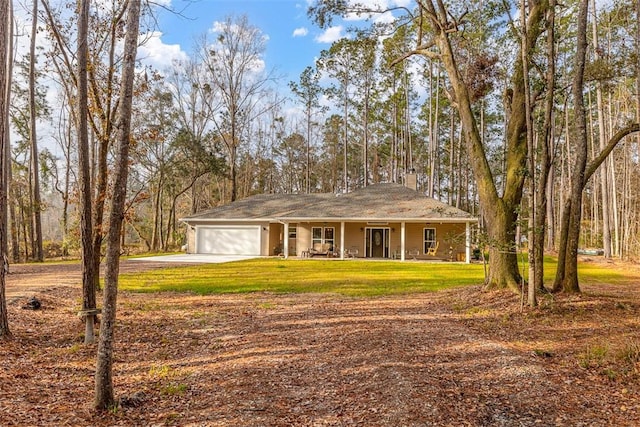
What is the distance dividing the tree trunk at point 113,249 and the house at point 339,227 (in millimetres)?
15747

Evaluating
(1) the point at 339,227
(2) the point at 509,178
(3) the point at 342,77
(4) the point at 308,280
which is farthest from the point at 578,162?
(3) the point at 342,77

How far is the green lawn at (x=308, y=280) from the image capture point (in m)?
10.3

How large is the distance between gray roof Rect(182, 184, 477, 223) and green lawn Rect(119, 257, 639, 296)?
175 inches

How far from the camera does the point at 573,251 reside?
7660 mm

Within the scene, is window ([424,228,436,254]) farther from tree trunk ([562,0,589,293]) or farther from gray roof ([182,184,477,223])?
tree trunk ([562,0,589,293])

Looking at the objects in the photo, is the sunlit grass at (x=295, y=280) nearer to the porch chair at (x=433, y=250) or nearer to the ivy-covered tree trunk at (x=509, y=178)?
the ivy-covered tree trunk at (x=509, y=178)

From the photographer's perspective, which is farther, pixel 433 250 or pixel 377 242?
pixel 377 242

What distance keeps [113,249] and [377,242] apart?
18.4 m

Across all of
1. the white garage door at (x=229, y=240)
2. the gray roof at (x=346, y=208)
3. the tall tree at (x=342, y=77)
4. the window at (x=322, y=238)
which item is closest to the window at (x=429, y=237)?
the gray roof at (x=346, y=208)

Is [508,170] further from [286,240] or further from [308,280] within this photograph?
[286,240]

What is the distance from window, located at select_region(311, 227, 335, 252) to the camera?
854 inches

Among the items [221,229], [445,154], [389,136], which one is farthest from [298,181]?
[221,229]

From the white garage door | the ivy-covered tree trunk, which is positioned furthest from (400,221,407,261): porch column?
the ivy-covered tree trunk

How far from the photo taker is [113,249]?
3686mm
